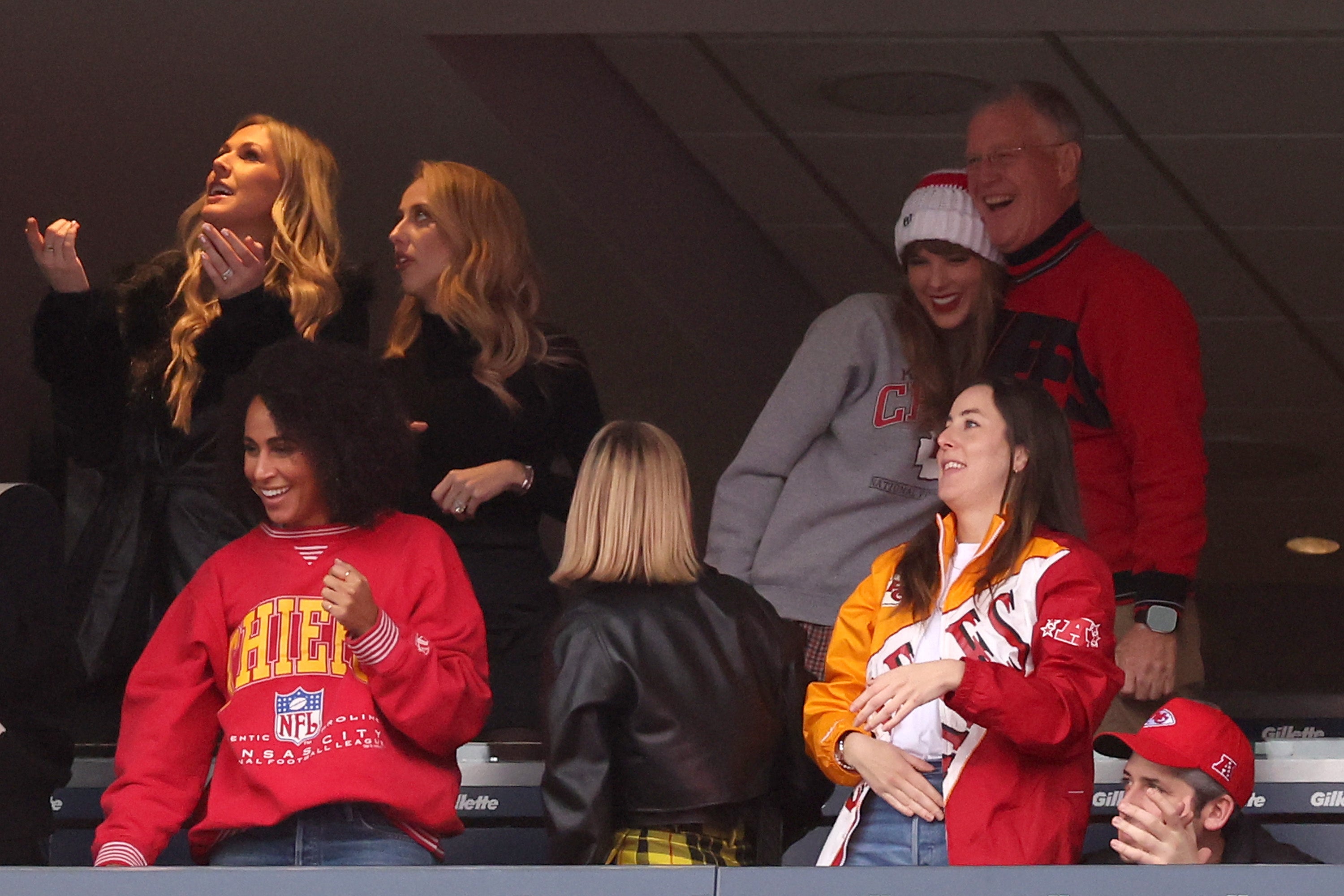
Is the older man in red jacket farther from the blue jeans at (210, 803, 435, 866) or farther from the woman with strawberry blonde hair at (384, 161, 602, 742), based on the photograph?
the blue jeans at (210, 803, 435, 866)

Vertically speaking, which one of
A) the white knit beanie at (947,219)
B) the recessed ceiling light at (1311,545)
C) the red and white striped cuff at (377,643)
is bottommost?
the red and white striped cuff at (377,643)

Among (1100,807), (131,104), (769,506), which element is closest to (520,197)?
(131,104)

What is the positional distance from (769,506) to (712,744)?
0.67m

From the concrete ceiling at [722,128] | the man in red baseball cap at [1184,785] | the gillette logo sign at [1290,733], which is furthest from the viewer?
the gillette logo sign at [1290,733]

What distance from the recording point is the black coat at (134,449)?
365cm

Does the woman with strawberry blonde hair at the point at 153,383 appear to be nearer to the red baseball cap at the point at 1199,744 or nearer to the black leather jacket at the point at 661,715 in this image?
the black leather jacket at the point at 661,715

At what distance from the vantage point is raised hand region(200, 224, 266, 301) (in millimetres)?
3666

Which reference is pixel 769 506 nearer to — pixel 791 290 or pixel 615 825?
pixel 615 825

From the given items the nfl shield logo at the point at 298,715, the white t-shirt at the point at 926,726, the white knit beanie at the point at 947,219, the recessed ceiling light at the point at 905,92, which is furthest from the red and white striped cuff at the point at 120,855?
the recessed ceiling light at the point at 905,92

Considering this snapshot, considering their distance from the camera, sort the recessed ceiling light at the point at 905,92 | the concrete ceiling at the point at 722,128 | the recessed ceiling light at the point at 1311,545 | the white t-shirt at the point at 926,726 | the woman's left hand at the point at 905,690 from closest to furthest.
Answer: the woman's left hand at the point at 905,690
the white t-shirt at the point at 926,726
the concrete ceiling at the point at 722,128
the recessed ceiling light at the point at 905,92
the recessed ceiling light at the point at 1311,545

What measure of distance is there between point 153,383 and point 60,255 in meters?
0.29

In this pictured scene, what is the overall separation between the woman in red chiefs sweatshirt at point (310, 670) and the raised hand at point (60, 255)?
0.60 metres

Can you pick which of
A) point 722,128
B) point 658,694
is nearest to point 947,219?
Answer: point 658,694

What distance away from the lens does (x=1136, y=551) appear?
332 centimetres
